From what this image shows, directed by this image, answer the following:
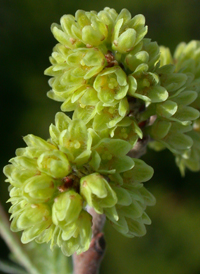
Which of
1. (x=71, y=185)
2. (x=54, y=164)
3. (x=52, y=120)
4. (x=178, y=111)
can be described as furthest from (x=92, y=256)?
(x=52, y=120)

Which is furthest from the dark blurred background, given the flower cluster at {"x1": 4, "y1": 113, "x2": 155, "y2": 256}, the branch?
the flower cluster at {"x1": 4, "y1": 113, "x2": 155, "y2": 256}

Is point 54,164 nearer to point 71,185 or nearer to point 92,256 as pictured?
point 71,185

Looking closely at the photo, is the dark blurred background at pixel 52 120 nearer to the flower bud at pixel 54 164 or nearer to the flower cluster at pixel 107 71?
the flower cluster at pixel 107 71

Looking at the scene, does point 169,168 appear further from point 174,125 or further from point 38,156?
point 38,156

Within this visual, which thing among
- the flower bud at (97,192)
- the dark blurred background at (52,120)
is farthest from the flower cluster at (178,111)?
the dark blurred background at (52,120)

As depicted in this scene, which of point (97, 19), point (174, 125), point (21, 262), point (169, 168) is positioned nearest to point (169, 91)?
point (174, 125)
